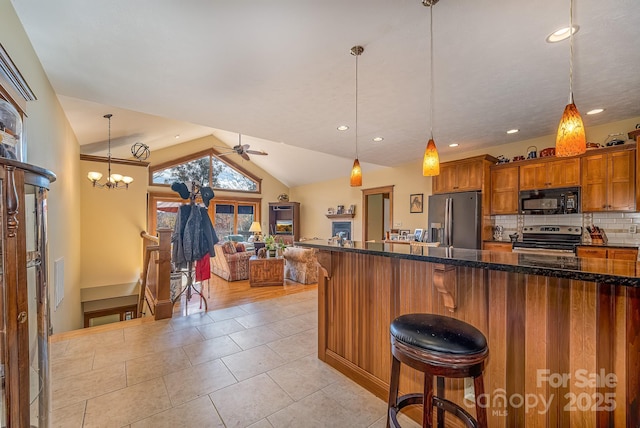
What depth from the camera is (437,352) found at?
110 cm

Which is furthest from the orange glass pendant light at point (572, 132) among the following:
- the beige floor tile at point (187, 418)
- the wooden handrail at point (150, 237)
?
the wooden handrail at point (150, 237)

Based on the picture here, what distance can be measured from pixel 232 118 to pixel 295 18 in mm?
2108

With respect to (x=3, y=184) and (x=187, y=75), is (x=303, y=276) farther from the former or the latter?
(x=3, y=184)

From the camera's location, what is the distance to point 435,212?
5328 mm

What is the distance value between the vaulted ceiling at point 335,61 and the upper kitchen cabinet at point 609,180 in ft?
1.76

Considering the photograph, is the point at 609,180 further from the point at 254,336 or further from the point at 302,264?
the point at 254,336

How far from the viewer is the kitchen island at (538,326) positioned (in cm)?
106

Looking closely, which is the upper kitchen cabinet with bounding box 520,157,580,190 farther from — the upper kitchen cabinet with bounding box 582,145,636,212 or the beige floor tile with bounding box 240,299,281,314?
the beige floor tile with bounding box 240,299,281,314

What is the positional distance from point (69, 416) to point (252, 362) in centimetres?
121

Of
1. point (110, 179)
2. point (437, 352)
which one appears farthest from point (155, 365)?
point (110, 179)

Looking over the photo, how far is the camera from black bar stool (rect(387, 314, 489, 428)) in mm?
1081

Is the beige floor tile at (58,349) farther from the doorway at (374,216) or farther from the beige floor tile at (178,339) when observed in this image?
the doorway at (374,216)

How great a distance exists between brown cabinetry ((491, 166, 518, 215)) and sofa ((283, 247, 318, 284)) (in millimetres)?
3420

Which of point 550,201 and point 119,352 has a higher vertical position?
point 550,201
